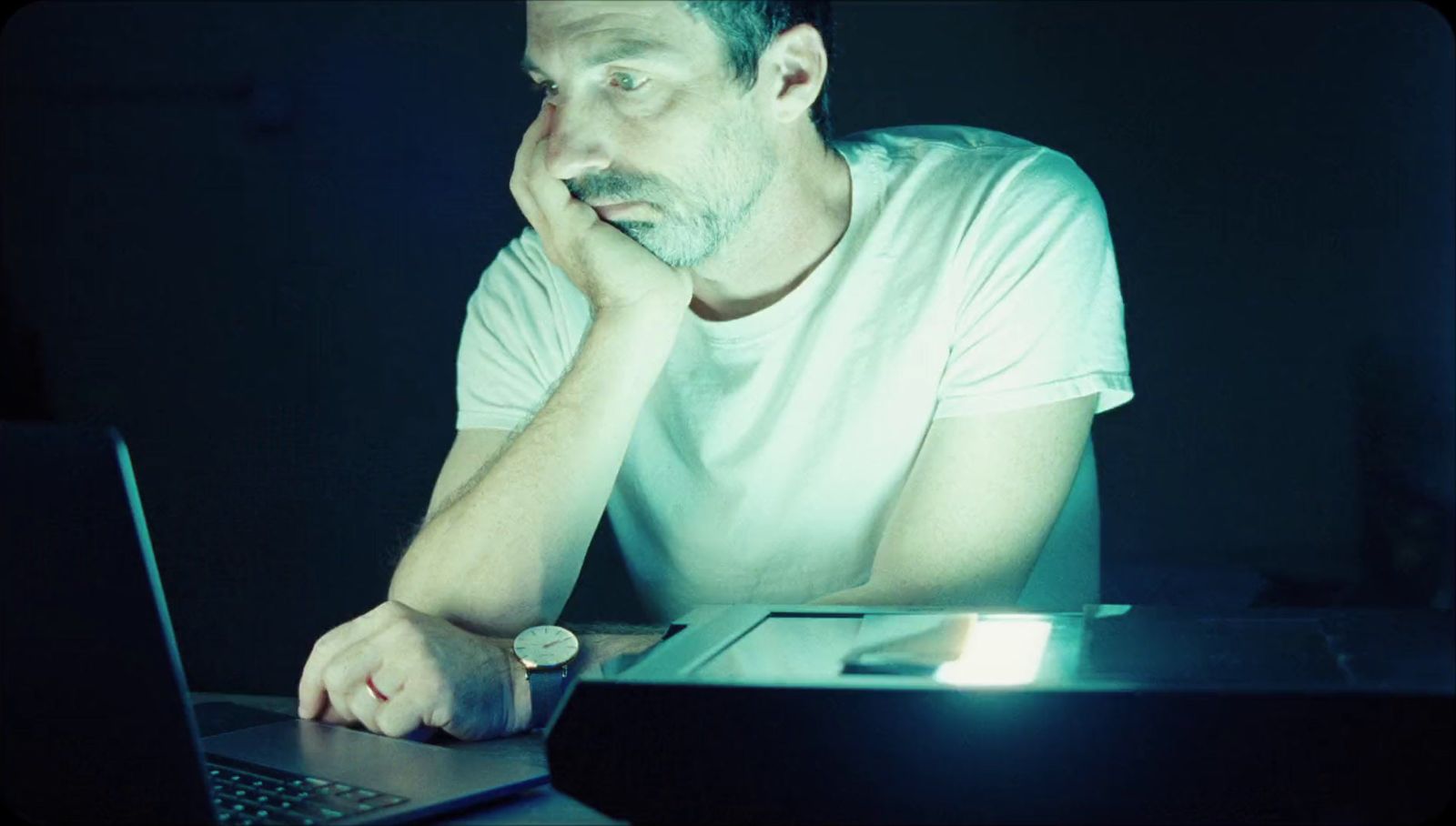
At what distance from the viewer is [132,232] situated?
2330mm

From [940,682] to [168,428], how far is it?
6.53 feet

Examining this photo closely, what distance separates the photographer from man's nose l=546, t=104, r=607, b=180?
1.52m

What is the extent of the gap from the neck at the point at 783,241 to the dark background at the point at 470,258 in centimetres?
44

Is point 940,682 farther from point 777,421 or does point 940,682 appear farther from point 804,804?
point 777,421

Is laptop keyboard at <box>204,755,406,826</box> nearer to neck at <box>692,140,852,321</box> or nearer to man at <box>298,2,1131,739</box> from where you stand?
man at <box>298,2,1131,739</box>

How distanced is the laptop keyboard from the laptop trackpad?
0.48 feet

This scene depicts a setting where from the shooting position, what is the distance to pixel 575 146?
1.52 m

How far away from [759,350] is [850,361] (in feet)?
0.37

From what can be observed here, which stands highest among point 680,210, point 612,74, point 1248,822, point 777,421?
A: point 612,74

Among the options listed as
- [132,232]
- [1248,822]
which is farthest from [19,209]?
[1248,822]

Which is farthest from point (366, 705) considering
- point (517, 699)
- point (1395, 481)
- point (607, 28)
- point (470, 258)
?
point (1395, 481)

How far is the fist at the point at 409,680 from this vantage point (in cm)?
108

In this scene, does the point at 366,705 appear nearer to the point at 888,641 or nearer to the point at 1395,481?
the point at 888,641

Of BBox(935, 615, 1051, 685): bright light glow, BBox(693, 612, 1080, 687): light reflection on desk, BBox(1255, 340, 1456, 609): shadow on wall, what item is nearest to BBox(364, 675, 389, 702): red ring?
BBox(693, 612, 1080, 687): light reflection on desk
